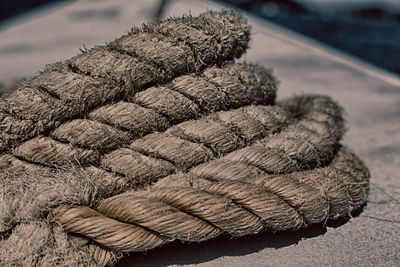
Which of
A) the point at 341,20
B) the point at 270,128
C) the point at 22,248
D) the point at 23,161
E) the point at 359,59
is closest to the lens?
the point at 22,248

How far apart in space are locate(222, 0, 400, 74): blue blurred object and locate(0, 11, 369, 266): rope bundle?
1.55m

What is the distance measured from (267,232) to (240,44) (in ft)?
1.40

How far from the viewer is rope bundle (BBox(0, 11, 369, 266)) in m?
0.89

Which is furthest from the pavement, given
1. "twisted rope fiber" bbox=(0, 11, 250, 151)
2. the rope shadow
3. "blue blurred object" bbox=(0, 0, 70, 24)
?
"twisted rope fiber" bbox=(0, 11, 250, 151)

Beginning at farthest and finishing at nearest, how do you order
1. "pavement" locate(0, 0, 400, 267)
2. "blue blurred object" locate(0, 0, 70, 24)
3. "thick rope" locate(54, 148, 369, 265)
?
"blue blurred object" locate(0, 0, 70, 24), "pavement" locate(0, 0, 400, 267), "thick rope" locate(54, 148, 369, 265)

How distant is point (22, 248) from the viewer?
0.85 metres

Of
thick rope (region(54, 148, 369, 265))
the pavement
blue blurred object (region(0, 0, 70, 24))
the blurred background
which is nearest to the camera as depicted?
thick rope (region(54, 148, 369, 265))

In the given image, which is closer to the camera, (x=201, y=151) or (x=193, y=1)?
(x=201, y=151)

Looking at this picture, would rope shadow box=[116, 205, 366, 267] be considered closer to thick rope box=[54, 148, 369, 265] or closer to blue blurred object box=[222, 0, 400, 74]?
thick rope box=[54, 148, 369, 265]

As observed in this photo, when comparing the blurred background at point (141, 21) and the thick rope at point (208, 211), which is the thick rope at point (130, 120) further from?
the blurred background at point (141, 21)

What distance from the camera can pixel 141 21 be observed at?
2.93 meters

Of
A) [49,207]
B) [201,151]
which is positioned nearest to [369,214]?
[201,151]

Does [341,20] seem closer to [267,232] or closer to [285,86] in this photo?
[285,86]

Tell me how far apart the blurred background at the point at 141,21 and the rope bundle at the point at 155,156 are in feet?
4.46
